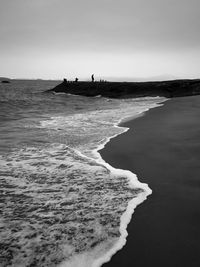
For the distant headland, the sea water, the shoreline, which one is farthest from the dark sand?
the distant headland

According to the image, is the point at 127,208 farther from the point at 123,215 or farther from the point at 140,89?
the point at 140,89

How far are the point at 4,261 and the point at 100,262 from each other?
3.54 ft

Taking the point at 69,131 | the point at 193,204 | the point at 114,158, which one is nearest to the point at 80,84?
the point at 69,131

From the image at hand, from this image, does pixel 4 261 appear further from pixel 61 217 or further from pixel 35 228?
pixel 61 217

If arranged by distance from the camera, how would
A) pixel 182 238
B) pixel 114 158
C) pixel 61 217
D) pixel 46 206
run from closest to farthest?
pixel 182 238, pixel 61 217, pixel 46 206, pixel 114 158

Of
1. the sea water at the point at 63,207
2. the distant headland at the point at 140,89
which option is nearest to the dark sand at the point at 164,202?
the sea water at the point at 63,207

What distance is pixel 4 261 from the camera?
317cm

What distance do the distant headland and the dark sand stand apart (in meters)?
28.5

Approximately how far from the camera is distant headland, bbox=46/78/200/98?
36781mm

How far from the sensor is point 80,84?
50.9 m

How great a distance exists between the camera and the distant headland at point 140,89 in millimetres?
36781

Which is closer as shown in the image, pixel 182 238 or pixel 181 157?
pixel 182 238

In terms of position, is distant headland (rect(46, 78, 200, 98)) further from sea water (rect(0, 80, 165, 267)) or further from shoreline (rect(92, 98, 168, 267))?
shoreline (rect(92, 98, 168, 267))

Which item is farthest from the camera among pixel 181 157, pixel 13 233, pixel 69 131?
pixel 69 131
